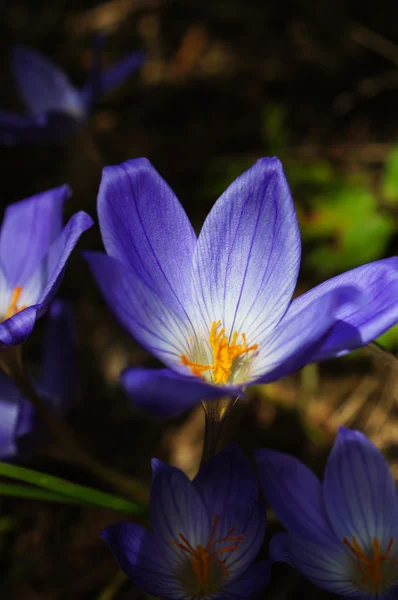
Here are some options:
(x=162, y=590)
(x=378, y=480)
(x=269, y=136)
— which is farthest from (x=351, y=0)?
(x=162, y=590)

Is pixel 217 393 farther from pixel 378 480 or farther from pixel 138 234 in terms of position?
pixel 378 480

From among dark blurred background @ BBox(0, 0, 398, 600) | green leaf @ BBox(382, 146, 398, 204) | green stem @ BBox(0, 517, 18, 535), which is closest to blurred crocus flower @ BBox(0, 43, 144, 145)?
dark blurred background @ BBox(0, 0, 398, 600)

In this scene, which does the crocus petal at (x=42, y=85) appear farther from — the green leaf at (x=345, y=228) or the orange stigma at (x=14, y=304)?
the orange stigma at (x=14, y=304)

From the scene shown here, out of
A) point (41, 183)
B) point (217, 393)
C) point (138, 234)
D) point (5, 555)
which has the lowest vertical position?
point (5, 555)

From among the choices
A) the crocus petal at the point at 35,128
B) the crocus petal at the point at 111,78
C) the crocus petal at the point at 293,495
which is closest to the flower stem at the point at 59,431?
the crocus petal at the point at 293,495

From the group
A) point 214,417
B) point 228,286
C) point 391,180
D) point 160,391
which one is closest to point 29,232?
point 228,286

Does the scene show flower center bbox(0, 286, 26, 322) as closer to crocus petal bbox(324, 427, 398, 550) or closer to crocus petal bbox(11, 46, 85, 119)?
crocus petal bbox(324, 427, 398, 550)

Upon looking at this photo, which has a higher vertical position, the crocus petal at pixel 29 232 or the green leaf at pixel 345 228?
the crocus petal at pixel 29 232
